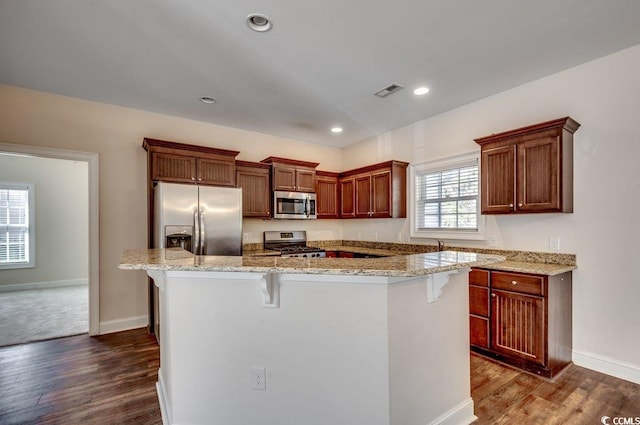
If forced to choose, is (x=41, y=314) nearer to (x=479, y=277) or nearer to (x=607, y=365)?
(x=479, y=277)

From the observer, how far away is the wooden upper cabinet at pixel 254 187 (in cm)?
456

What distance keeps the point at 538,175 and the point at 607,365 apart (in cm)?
182

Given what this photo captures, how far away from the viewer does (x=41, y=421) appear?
207 centimetres

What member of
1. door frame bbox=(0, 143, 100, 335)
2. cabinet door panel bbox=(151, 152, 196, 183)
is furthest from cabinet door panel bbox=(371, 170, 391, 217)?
door frame bbox=(0, 143, 100, 335)

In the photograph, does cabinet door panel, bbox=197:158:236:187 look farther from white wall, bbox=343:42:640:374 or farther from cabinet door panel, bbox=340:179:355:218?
white wall, bbox=343:42:640:374

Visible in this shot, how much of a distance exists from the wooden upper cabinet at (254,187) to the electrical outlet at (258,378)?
9.92 feet

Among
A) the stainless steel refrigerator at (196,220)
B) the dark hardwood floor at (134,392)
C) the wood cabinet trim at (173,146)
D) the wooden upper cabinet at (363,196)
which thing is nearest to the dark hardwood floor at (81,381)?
the dark hardwood floor at (134,392)

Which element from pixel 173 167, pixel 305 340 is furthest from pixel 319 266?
pixel 173 167

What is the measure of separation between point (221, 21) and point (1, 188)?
6.65 m

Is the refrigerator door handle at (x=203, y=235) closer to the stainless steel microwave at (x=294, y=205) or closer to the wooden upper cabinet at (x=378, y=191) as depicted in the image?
the stainless steel microwave at (x=294, y=205)

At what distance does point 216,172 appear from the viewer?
4.19 metres

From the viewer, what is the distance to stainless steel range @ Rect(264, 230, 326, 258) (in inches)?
185

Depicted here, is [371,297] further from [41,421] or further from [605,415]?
[41,421]

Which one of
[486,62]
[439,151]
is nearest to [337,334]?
[486,62]
